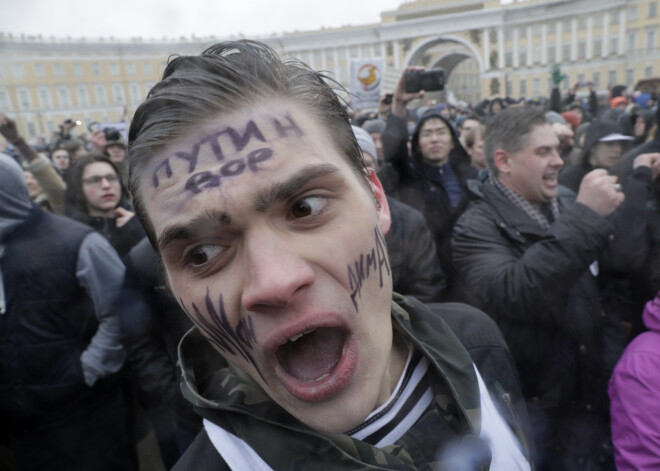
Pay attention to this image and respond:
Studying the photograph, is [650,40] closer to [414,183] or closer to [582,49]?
[582,49]

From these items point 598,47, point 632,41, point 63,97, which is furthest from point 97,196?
point 598,47

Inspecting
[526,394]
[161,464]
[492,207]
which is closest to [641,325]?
[526,394]

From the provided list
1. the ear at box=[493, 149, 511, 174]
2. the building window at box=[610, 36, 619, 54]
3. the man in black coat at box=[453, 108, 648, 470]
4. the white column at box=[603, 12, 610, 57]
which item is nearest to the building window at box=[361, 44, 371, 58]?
the white column at box=[603, 12, 610, 57]

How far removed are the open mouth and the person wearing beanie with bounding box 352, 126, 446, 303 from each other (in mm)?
1464

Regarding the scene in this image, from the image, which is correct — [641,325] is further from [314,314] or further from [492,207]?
[314,314]

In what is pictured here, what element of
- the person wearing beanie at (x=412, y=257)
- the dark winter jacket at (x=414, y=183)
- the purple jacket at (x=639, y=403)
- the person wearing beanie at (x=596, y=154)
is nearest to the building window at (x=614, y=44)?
the person wearing beanie at (x=596, y=154)

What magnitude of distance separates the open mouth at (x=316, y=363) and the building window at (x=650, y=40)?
5322 centimetres

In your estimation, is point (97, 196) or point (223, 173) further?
point (97, 196)

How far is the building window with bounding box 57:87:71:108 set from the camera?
31.7 ft

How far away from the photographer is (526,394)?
221cm

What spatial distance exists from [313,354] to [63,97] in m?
11.3

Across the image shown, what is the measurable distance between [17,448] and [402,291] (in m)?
2.14

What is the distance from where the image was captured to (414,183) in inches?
144

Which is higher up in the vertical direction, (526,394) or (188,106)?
(188,106)
